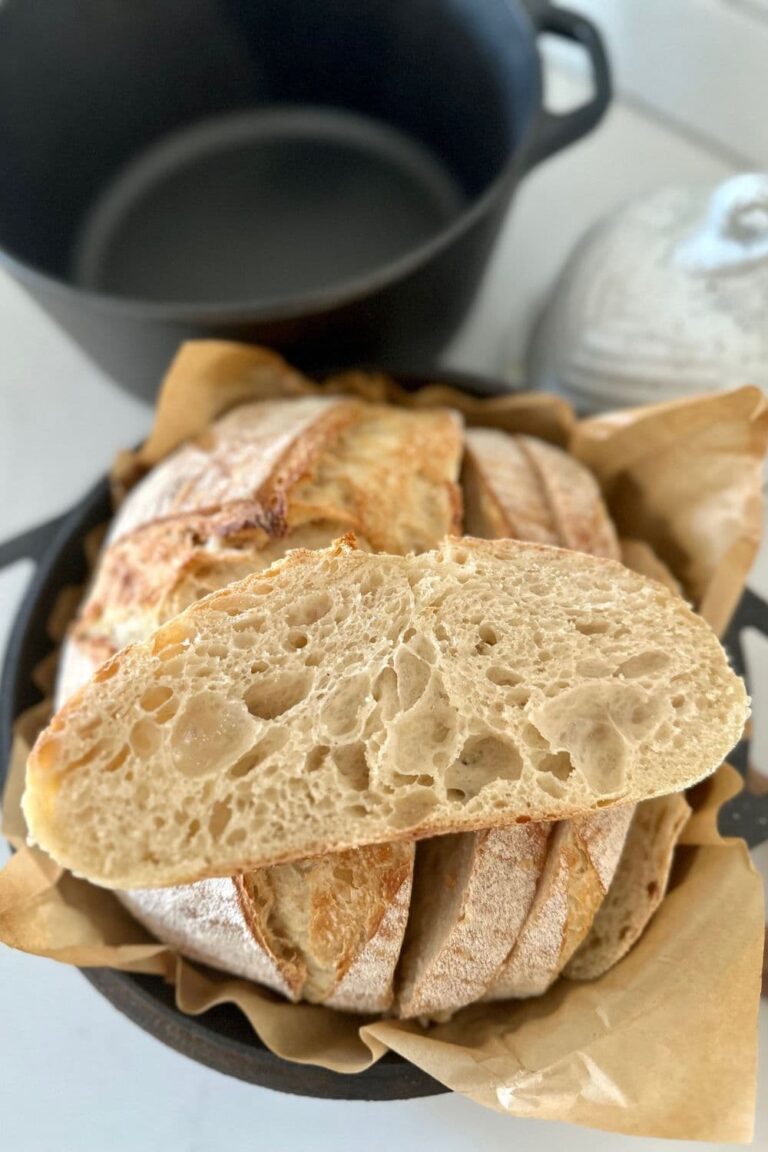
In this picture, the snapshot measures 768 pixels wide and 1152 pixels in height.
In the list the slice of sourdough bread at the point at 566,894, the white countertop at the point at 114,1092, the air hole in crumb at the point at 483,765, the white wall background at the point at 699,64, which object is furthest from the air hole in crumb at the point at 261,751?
the white wall background at the point at 699,64

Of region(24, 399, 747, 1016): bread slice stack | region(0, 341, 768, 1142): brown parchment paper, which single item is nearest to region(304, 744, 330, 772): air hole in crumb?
region(24, 399, 747, 1016): bread slice stack

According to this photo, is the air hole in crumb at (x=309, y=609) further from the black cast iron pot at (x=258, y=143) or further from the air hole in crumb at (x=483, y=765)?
the black cast iron pot at (x=258, y=143)

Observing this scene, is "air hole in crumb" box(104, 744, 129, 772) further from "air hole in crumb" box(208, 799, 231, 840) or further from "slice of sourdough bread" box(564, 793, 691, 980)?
"slice of sourdough bread" box(564, 793, 691, 980)

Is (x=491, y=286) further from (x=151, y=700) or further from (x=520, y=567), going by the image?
(x=151, y=700)

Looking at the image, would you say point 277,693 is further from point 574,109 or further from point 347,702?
point 574,109

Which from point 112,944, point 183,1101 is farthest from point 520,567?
point 183,1101
